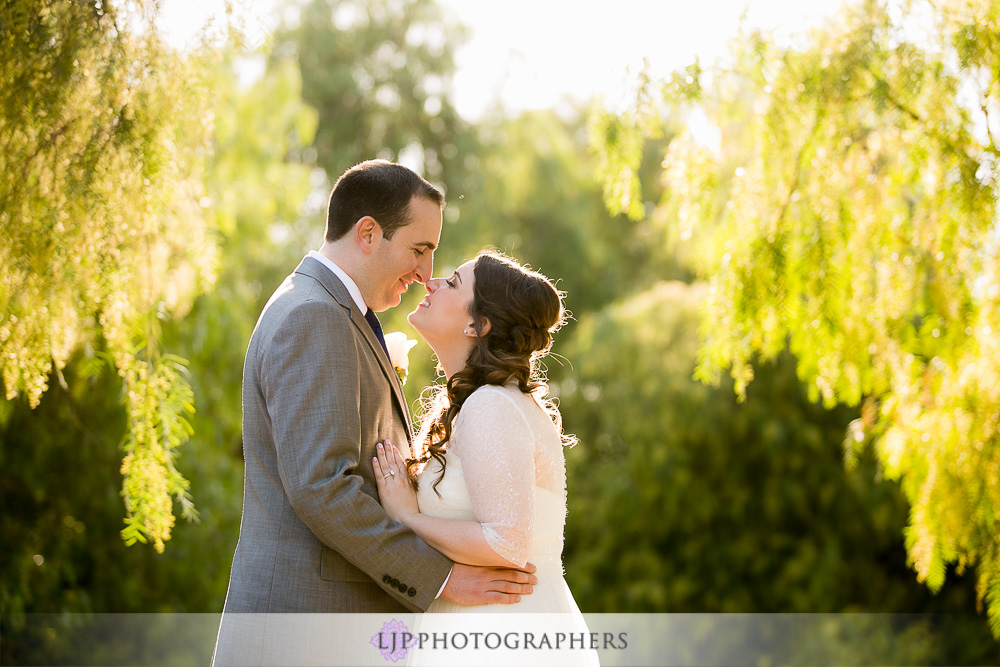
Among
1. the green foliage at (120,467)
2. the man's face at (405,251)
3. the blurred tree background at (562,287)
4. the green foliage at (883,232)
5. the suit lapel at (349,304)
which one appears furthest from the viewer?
the green foliage at (120,467)

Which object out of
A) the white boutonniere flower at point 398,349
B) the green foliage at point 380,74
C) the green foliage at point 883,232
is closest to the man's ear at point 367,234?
the white boutonniere flower at point 398,349

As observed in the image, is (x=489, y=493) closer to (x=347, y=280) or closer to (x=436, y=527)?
(x=436, y=527)

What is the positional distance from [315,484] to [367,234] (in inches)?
28.0

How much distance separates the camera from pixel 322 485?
2.00 m

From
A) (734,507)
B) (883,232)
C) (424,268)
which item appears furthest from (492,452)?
(734,507)

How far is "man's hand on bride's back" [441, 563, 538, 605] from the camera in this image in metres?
2.17

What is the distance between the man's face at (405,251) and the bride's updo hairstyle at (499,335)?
0.16 m

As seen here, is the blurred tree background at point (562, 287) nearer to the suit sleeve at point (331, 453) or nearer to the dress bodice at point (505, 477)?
the suit sleeve at point (331, 453)

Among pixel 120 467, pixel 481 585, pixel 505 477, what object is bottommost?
pixel 120 467

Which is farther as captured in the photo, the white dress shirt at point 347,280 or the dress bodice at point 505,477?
the white dress shirt at point 347,280

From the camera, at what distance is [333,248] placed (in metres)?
2.39

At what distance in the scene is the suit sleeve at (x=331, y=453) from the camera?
2020 mm

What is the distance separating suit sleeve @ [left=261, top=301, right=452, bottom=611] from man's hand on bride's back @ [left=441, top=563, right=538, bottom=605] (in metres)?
0.05

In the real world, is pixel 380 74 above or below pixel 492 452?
below
